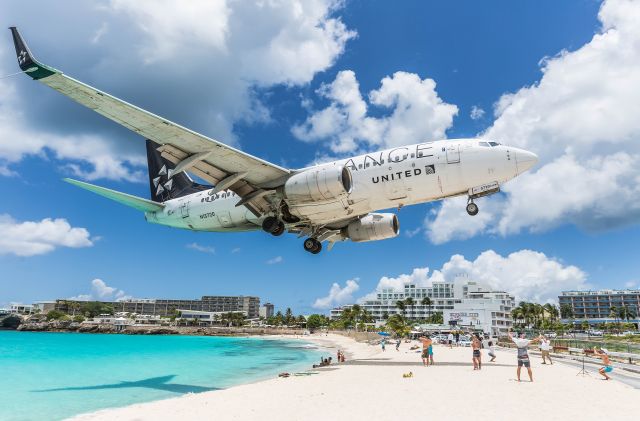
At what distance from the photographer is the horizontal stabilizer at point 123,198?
20.7m

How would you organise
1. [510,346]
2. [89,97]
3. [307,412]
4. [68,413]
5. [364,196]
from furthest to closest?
[510,346]
[68,413]
[364,196]
[89,97]
[307,412]

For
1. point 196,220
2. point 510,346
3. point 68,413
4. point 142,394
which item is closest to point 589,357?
point 510,346

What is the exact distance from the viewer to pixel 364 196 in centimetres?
2061

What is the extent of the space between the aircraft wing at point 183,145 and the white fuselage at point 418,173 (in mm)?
1336

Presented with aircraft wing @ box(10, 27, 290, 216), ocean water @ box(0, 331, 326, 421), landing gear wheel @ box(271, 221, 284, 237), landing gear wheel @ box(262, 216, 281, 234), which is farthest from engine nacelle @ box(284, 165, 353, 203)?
ocean water @ box(0, 331, 326, 421)

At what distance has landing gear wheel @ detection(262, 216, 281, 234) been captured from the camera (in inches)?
906

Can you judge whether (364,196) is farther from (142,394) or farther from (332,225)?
(142,394)

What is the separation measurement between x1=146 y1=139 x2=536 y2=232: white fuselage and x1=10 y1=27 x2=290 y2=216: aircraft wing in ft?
4.38

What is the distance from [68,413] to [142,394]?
6.55 metres

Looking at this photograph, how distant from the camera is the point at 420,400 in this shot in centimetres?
1454

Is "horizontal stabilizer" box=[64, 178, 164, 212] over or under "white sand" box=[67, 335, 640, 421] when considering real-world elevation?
over

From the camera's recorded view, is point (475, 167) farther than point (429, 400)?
Yes

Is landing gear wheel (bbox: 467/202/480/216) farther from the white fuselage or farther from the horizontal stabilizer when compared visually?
the horizontal stabilizer

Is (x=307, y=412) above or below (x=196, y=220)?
below
